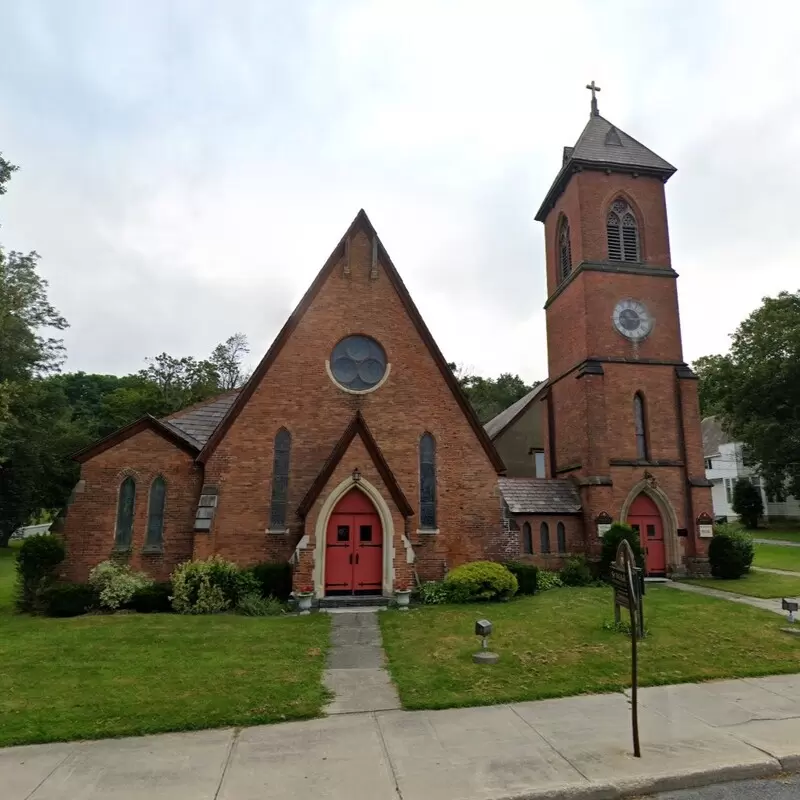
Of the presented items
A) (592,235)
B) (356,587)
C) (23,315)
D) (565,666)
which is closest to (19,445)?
(23,315)

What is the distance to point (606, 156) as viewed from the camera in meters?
24.3

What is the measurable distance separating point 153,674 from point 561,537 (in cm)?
1593

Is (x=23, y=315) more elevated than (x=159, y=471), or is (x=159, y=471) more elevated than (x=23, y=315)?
(x=23, y=315)

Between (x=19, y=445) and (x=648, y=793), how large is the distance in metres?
42.8

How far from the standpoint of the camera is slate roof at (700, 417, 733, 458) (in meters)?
53.9

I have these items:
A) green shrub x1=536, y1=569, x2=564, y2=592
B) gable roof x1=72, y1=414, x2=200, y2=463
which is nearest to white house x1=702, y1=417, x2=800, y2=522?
green shrub x1=536, y1=569, x2=564, y2=592

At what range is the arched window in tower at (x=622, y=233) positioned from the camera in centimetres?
2391

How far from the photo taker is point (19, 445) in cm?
3775

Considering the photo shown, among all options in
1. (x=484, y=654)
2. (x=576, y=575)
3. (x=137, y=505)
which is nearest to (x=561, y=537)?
(x=576, y=575)

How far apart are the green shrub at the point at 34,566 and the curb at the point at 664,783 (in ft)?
46.8

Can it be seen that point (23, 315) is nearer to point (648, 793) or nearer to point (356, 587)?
point (356, 587)

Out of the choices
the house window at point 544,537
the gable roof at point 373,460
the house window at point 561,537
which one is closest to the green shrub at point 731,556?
the house window at point 561,537

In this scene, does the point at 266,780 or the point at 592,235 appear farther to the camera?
the point at 592,235

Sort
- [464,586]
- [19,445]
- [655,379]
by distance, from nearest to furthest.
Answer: [464,586] → [655,379] → [19,445]
